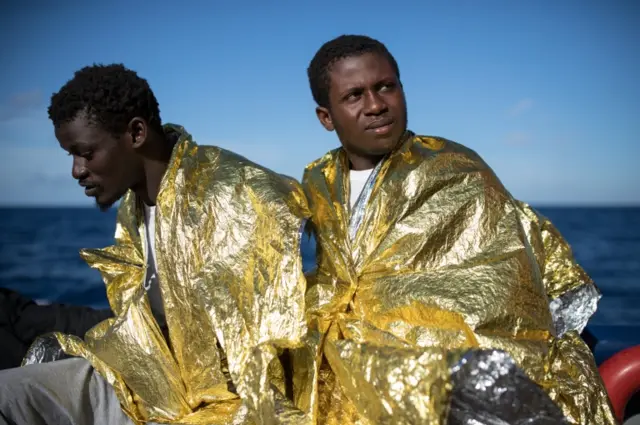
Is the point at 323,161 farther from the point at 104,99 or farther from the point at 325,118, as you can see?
the point at 104,99

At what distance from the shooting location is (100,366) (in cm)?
232

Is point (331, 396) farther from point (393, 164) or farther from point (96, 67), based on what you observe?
point (96, 67)

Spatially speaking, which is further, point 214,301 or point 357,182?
point 357,182

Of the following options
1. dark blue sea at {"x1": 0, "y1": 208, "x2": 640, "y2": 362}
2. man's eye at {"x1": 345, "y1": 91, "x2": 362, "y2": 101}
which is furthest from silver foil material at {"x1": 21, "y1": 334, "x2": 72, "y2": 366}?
dark blue sea at {"x1": 0, "y1": 208, "x2": 640, "y2": 362}

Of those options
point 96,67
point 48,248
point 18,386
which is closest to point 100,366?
point 18,386

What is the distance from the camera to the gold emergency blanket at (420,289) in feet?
6.86

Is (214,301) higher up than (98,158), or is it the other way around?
(98,158)

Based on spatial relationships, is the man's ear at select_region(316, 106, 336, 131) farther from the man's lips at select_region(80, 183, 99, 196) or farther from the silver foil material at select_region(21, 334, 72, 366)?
the silver foil material at select_region(21, 334, 72, 366)

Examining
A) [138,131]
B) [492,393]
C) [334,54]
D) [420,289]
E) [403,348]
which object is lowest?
[492,393]

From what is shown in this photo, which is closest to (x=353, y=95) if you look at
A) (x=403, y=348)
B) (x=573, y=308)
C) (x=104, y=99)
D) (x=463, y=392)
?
(x=104, y=99)

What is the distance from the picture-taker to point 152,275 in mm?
2500

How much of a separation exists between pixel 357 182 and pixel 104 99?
87cm

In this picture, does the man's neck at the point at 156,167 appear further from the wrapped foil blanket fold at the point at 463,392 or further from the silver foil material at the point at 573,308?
the silver foil material at the point at 573,308

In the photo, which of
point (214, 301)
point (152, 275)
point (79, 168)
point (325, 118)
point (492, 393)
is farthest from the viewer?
point (325, 118)
